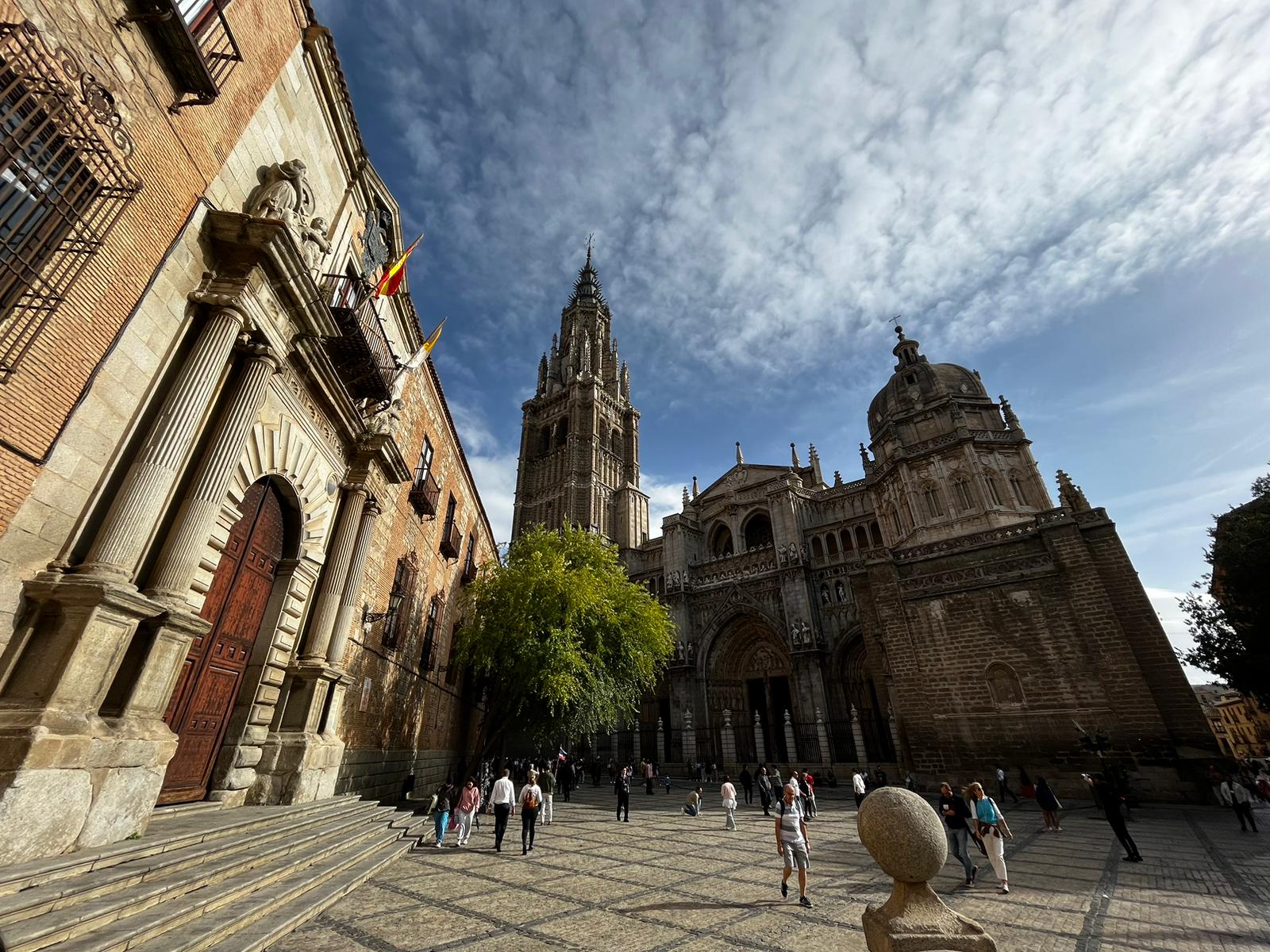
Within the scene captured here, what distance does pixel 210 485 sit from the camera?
19.2 ft

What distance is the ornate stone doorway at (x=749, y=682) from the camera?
26391 millimetres

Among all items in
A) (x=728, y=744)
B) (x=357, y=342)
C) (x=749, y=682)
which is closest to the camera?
(x=357, y=342)

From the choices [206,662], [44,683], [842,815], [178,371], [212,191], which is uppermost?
[212,191]

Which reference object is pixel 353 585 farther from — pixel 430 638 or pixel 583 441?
pixel 583 441

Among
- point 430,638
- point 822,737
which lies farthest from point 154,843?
point 822,737

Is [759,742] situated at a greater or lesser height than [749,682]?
lesser

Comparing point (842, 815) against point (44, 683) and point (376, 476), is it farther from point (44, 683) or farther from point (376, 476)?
point (44, 683)

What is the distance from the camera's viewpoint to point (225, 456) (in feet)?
19.9

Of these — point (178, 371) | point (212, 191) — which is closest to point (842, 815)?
point (178, 371)

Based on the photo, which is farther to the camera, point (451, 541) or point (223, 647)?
point (451, 541)

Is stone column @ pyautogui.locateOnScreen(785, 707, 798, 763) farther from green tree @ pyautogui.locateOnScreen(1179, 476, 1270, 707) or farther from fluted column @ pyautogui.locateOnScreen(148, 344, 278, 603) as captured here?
fluted column @ pyautogui.locateOnScreen(148, 344, 278, 603)

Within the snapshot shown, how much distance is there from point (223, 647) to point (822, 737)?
23101 millimetres

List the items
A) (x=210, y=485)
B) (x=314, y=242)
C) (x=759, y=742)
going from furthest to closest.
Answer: (x=759, y=742) < (x=314, y=242) < (x=210, y=485)

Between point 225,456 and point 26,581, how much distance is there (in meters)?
2.13
